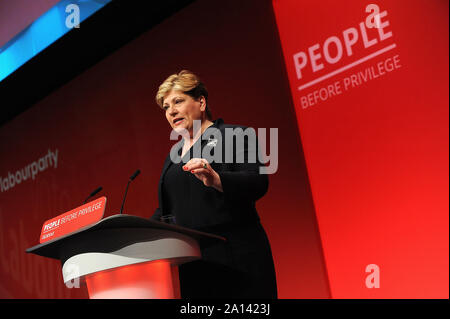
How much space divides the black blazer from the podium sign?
383 millimetres

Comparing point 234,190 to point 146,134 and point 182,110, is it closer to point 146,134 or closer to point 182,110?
point 182,110

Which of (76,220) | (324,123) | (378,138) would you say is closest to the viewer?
(76,220)

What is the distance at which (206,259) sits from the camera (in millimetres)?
1806

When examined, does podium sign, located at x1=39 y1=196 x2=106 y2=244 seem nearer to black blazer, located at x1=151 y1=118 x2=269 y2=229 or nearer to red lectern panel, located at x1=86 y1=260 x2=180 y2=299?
red lectern panel, located at x1=86 y1=260 x2=180 y2=299

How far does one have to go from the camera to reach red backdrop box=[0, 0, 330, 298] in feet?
9.71

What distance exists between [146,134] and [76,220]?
2.18m

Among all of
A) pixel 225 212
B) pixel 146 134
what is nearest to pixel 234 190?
pixel 225 212

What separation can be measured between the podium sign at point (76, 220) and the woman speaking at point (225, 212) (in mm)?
269

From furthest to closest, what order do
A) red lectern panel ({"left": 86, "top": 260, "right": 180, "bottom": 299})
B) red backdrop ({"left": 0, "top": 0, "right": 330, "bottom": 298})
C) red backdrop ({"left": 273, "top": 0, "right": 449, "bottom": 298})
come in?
red backdrop ({"left": 0, "top": 0, "right": 330, "bottom": 298}) < red backdrop ({"left": 273, "top": 0, "right": 449, "bottom": 298}) < red lectern panel ({"left": 86, "top": 260, "right": 180, "bottom": 299})

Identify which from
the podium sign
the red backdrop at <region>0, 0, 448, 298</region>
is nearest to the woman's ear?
the podium sign

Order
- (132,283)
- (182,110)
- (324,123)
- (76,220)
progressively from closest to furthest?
1. (132,283)
2. (76,220)
3. (182,110)
4. (324,123)

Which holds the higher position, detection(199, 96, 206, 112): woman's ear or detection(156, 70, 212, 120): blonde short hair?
detection(156, 70, 212, 120): blonde short hair

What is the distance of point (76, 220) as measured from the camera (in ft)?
5.36

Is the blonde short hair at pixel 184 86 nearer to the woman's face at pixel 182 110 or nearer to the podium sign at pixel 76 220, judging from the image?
the woman's face at pixel 182 110
